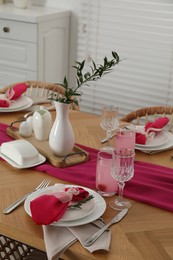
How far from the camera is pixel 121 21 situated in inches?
130

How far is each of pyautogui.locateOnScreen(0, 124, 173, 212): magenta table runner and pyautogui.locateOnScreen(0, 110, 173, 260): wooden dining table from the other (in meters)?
0.02

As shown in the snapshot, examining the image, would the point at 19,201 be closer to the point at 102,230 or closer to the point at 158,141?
the point at 102,230

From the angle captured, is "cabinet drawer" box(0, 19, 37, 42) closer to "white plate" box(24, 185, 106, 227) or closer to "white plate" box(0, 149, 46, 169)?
"white plate" box(0, 149, 46, 169)

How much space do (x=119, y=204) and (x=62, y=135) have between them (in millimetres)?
361

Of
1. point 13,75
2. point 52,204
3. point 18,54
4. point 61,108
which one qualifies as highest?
point 61,108

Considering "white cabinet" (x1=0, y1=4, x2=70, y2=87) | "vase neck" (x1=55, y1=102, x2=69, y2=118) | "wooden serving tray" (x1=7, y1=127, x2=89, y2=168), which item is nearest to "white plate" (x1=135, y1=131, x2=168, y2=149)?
"wooden serving tray" (x1=7, y1=127, x2=89, y2=168)

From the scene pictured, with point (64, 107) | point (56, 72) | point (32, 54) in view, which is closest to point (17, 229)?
point (64, 107)

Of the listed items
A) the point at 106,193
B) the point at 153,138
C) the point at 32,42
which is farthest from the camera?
the point at 32,42

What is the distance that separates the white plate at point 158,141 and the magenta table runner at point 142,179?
0.11 metres

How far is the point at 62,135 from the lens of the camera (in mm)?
1632

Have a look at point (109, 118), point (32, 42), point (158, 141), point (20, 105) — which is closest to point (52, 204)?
point (109, 118)

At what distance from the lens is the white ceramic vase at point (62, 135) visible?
5.31 ft

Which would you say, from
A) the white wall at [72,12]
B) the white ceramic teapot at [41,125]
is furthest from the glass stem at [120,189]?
the white wall at [72,12]

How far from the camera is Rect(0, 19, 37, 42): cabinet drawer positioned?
3.15 metres
